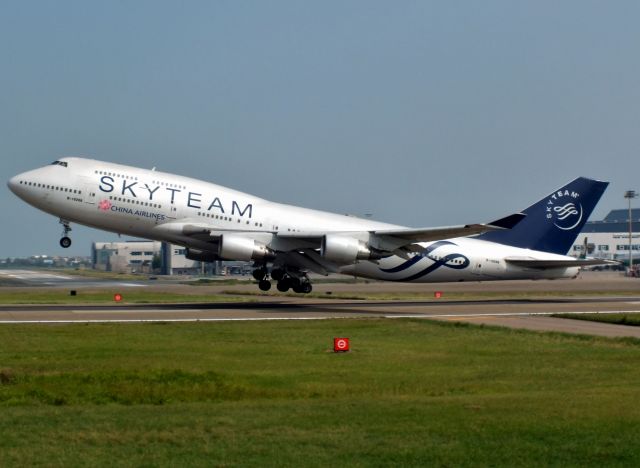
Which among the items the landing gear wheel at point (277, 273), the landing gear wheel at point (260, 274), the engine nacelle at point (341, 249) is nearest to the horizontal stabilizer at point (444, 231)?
the engine nacelle at point (341, 249)

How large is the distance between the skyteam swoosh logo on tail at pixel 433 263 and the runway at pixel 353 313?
5.74 feet

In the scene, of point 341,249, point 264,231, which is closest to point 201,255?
point 264,231

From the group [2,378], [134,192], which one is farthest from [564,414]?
[134,192]

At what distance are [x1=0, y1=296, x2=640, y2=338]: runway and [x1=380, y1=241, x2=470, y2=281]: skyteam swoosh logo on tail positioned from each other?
5.74 feet

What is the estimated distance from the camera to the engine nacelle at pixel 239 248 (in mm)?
43219

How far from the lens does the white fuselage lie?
45.0 meters

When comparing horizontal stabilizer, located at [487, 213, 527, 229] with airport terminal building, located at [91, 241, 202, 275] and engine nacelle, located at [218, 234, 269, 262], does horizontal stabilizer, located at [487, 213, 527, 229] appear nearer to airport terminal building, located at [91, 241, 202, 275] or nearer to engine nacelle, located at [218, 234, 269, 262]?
engine nacelle, located at [218, 234, 269, 262]

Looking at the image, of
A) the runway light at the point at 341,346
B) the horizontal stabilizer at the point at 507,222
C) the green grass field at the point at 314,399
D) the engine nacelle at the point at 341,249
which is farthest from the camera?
the engine nacelle at the point at 341,249

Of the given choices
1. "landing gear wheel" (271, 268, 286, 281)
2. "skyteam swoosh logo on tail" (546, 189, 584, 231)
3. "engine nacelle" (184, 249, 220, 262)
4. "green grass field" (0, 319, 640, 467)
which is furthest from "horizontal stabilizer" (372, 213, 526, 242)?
"green grass field" (0, 319, 640, 467)

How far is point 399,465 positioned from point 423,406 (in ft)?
14.1

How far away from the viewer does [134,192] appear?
44.9 metres

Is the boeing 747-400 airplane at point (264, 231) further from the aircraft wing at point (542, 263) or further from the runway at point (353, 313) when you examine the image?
the runway at point (353, 313)

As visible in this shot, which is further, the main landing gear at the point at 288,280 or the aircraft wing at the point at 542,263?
the aircraft wing at the point at 542,263

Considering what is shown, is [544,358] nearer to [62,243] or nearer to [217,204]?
[217,204]
